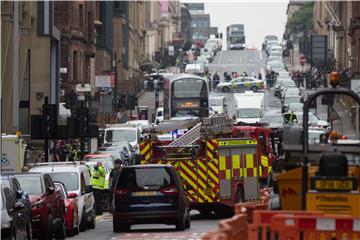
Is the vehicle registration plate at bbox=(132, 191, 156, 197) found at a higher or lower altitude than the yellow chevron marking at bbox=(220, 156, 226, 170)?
lower

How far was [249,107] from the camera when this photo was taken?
8331 centimetres

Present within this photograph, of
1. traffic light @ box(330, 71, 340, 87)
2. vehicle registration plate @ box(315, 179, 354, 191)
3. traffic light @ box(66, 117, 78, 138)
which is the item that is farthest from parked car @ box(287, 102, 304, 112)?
vehicle registration plate @ box(315, 179, 354, 191)

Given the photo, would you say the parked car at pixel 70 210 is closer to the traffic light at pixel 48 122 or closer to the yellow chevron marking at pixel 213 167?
the yellow chevron marking at pixel 213 167

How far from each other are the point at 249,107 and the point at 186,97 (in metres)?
11.7

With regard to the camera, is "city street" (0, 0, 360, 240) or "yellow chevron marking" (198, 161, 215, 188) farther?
"yellow chevron marking" (198, 161, 215, 188)

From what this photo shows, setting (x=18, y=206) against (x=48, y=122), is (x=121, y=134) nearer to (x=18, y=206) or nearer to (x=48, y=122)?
(x=48, y=122)

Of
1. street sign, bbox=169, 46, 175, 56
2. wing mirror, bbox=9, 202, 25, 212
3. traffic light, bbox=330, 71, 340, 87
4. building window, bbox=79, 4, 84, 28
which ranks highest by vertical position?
street sign, bbox=169, 46, 175, 56

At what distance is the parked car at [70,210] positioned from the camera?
29.8m

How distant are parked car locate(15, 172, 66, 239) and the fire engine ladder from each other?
726cm

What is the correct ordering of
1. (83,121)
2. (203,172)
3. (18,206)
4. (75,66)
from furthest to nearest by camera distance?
1. (75,66)
2. (83,121)
3. (203,172)
4. (18,206)

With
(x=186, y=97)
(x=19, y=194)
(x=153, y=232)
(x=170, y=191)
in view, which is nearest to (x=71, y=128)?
(x=153, y=232)

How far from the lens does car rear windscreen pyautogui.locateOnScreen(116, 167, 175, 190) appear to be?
3005cm

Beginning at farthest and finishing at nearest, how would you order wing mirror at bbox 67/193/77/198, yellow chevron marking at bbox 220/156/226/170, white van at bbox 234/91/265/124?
1. white van at bbox 234/91/265/124
2. yellow chevron marking at bbox 220/156/226/170
3. wing mirror at bbox 67/193/77/198

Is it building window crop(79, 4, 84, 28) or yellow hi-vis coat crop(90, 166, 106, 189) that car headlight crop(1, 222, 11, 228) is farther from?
building window crop(79, 4, 84, 28)
